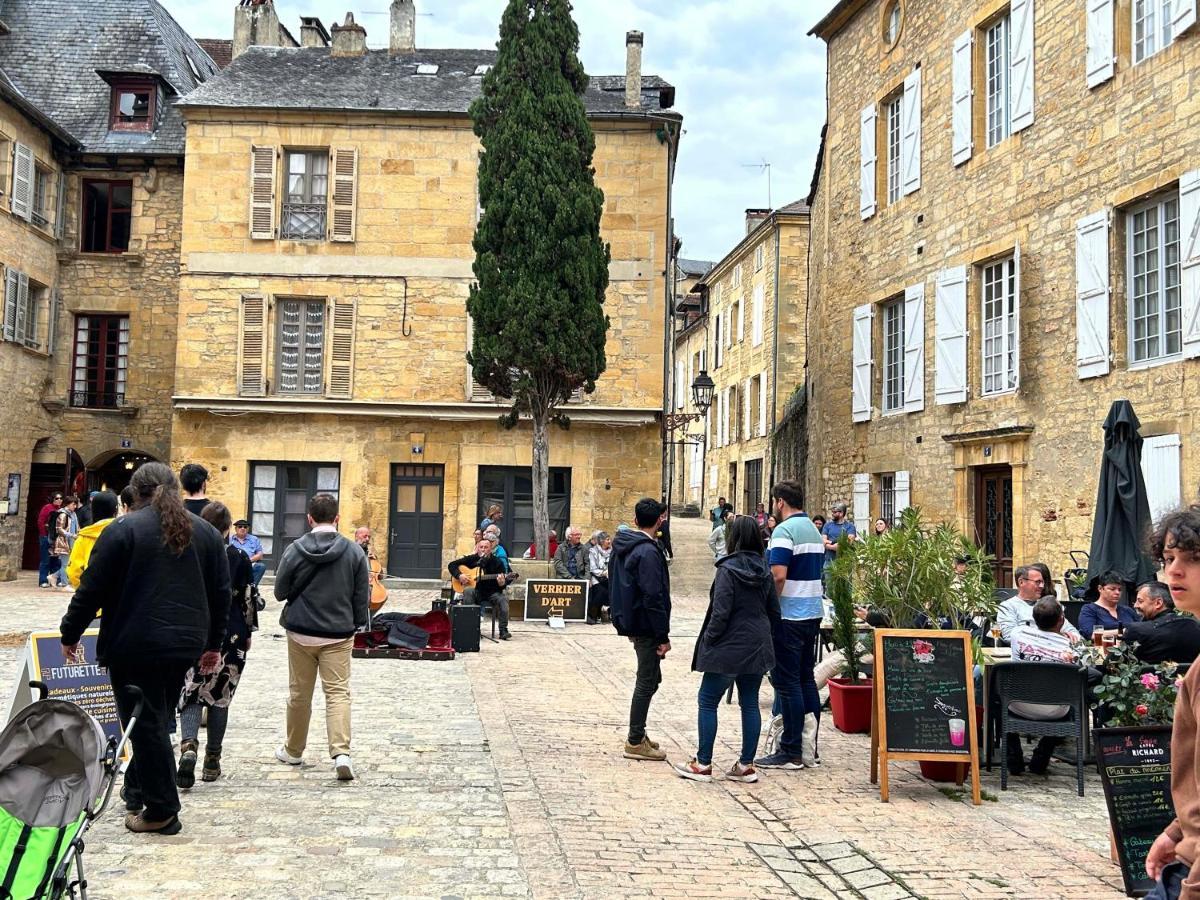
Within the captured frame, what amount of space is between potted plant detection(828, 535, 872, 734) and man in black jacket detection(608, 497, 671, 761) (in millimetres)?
1222

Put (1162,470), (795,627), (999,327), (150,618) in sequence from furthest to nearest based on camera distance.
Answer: (999,327)
(1162,470)
(795,627)
(150,618)

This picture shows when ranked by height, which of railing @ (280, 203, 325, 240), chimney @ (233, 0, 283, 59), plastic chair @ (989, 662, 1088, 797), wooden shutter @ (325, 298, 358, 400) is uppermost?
chimney @ (233, 0, 283, 59)

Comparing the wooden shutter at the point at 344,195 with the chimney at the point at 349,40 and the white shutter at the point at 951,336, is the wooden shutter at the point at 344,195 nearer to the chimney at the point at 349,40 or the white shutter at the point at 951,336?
the chimney at the point at 349,40

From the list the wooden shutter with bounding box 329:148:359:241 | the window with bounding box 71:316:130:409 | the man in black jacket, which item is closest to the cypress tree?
the wooden shutter with bounding box 329:148:359:241

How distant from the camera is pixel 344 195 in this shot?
21703 millimetres

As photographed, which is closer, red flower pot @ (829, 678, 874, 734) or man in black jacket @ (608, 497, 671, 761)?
man in black jacket @ (608, 497, 671, 761)

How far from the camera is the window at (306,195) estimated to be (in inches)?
861

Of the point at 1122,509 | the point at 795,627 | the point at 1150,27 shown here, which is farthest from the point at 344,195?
the point at 795,627

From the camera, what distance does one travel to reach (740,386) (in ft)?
122

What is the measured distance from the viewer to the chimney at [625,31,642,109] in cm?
2218

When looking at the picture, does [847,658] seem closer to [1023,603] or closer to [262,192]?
[1023,603]

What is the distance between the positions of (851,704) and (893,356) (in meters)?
11.1

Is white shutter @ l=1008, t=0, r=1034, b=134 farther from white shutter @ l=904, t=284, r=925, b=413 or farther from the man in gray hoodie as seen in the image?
the man in gray hoodie

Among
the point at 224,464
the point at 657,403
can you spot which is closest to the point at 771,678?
the point at 657,403
